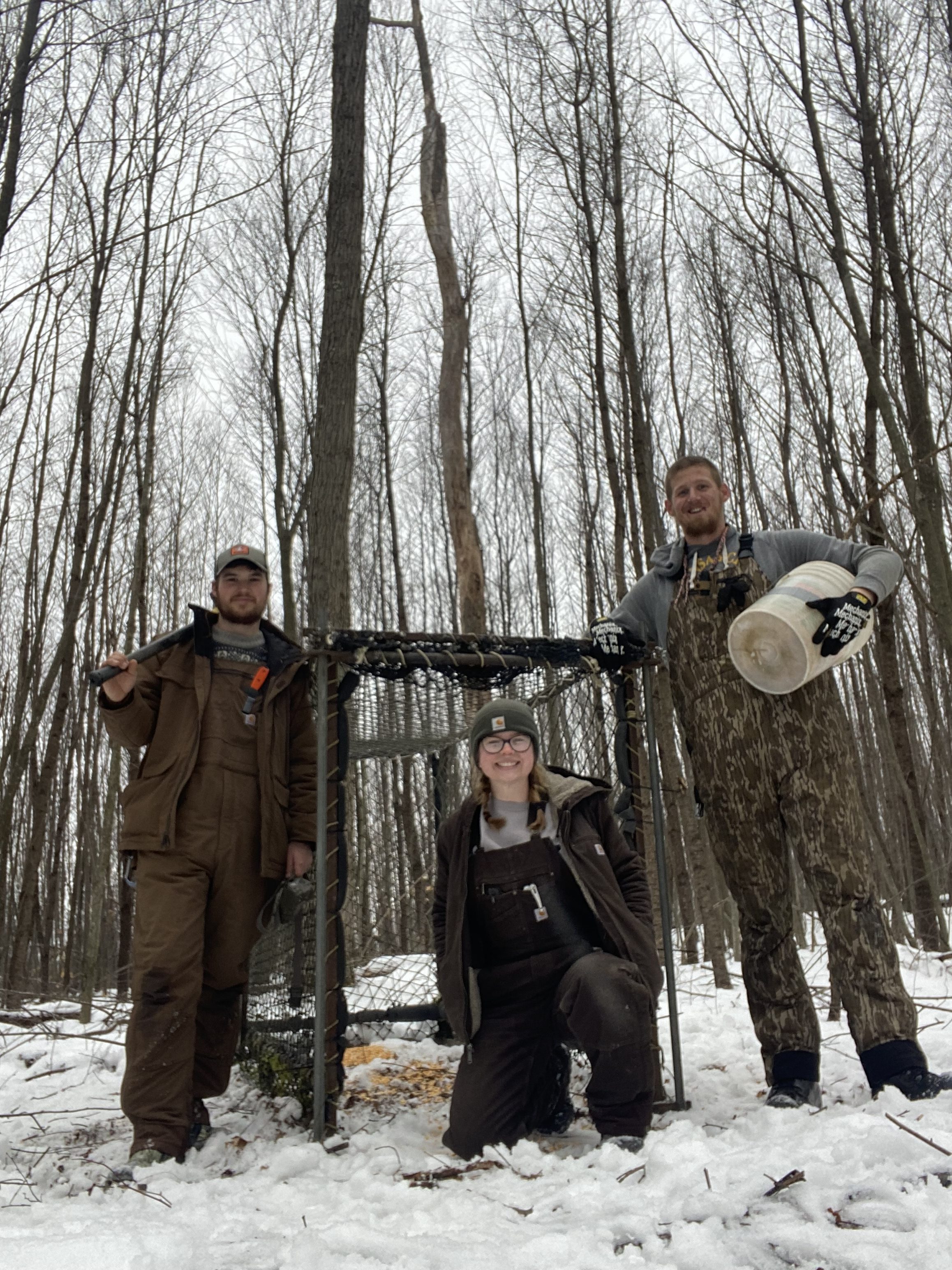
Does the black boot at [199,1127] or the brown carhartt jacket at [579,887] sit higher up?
the brown carhartt jacket at [579,887]

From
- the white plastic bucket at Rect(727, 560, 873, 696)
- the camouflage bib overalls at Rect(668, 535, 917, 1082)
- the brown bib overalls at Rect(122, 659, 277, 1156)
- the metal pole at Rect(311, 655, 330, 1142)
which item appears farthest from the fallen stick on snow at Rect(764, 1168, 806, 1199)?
the brown bib overalls at Rect(122, 659, 277, 1156)

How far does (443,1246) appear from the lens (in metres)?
1.92

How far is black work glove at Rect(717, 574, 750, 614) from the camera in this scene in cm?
321

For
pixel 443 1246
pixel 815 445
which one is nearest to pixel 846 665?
pixel 815 445

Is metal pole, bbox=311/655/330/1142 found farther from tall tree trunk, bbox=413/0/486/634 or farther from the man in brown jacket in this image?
tall tree trunk, bbox=413/0/486/634

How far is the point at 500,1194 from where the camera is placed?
2316 millimetres

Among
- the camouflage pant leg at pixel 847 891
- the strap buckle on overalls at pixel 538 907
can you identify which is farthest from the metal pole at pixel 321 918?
the camouflage pant leg at pixel 847 891

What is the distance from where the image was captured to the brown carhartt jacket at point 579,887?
297cm

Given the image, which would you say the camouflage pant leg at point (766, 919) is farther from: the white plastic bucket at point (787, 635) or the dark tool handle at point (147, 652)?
the dark tool handle at point (147, 652)

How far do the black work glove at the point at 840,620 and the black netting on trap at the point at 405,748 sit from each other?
102 cm

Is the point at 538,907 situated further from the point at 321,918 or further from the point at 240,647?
the point at 240,647

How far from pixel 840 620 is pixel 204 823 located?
2276 millimetres

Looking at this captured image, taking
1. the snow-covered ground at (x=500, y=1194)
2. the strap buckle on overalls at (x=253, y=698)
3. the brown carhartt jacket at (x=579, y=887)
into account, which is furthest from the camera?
the strap buckle on overalls at (x=253, y=698)

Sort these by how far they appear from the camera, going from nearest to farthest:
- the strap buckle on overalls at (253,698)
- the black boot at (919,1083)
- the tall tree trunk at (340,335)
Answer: the black boot at (919,1083) → the strap buckle on overalls at (253,698) → the tall tree trunk at (340,335)
